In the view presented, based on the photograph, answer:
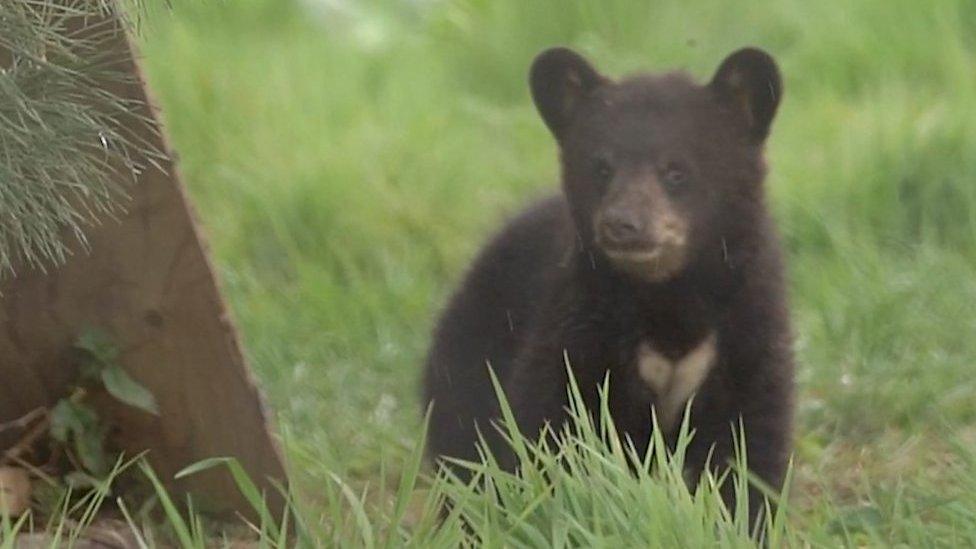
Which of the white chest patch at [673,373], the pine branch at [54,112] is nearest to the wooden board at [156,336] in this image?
the pine branch at [54,112]

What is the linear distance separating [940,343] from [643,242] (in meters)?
1.83

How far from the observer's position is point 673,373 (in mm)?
4883

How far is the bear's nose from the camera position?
470cm

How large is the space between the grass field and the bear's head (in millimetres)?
670

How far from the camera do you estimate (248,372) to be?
4840 mm

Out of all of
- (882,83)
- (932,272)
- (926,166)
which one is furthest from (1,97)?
(882,83)

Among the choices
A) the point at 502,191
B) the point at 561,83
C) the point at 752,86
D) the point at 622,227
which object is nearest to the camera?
the point at 622,227

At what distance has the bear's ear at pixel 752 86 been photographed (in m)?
4.93

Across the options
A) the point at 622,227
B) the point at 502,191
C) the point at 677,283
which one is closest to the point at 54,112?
the point at 622,227

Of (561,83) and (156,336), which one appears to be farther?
(561,83)

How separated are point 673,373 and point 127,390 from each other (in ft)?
4.08

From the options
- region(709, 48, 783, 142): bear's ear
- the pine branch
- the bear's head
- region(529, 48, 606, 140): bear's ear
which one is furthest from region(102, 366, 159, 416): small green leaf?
region(709, 48, 783, 142): bear's ear

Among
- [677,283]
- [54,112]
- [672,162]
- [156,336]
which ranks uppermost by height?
[54,112]

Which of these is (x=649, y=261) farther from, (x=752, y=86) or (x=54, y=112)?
(x=54, y=112)
